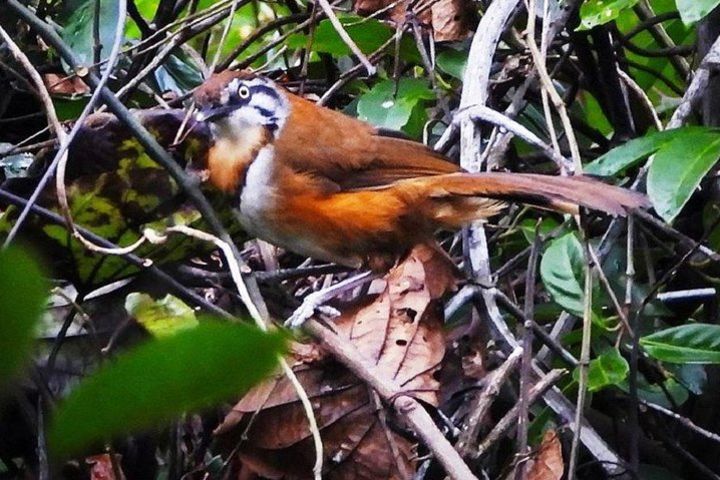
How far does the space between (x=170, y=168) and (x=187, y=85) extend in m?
0.97

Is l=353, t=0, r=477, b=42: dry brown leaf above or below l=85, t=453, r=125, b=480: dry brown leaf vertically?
above

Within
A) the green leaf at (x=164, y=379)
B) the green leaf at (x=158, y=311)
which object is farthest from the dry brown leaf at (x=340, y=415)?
the green leaf at (x=164, y=379)

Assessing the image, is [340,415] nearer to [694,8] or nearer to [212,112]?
[212,112]

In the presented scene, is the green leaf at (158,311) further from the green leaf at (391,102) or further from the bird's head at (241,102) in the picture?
the green leaf at (391,102)

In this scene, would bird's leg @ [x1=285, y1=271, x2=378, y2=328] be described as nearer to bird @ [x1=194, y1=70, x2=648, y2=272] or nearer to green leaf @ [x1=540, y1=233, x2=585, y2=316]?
bird @ [x1=194, y1=70, x2=648, y2=272]

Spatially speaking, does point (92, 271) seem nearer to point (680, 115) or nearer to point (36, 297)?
point (680, 115)

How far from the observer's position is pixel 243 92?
2.12 metres

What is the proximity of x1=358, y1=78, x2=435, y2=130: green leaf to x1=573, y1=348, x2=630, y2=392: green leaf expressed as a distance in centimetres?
69

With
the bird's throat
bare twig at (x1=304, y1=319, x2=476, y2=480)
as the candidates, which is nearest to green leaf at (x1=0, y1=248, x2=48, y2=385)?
bare twig at (x1=304, y1=319, x2=476, y2=480)

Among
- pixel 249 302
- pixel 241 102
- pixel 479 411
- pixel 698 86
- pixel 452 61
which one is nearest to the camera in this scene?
pixel 249 302

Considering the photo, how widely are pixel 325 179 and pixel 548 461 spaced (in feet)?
2.93

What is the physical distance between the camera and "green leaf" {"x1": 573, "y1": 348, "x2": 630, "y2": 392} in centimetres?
172

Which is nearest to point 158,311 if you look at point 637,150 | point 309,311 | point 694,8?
point 309,311

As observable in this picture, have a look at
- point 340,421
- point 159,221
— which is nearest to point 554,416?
point 340,421
